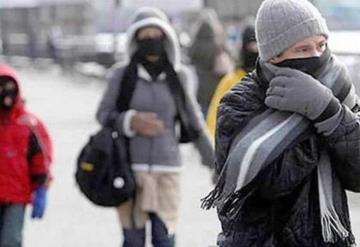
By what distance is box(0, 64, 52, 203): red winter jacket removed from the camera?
666 centimetres

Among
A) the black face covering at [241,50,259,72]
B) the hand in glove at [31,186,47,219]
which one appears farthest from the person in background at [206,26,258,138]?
the hand in glove at [31,186,47,219]

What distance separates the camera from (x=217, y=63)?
13156mm

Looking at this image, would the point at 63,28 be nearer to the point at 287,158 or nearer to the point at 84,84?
the point at 84,84

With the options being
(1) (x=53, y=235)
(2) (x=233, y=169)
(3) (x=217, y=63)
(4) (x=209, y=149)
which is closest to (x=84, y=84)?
(3) (x=217, y=63)

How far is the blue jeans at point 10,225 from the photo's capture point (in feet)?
22.0

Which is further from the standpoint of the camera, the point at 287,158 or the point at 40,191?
the point at 40,191

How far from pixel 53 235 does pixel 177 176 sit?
2.58 meters

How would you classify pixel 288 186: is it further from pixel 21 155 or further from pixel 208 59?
pixel 208 59

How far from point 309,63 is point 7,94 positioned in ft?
11.0

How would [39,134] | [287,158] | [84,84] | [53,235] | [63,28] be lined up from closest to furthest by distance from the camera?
1. [287,158]
2. [39,134]
3. [53,235]
4. [84,84]
5. [63,28]

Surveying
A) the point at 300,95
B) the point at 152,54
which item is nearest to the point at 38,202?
the point at 152,54

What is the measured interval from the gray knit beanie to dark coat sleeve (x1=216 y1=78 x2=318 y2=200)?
14 centimetres

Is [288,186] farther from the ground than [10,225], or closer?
farther from the ground

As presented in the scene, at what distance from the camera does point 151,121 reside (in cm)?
662
